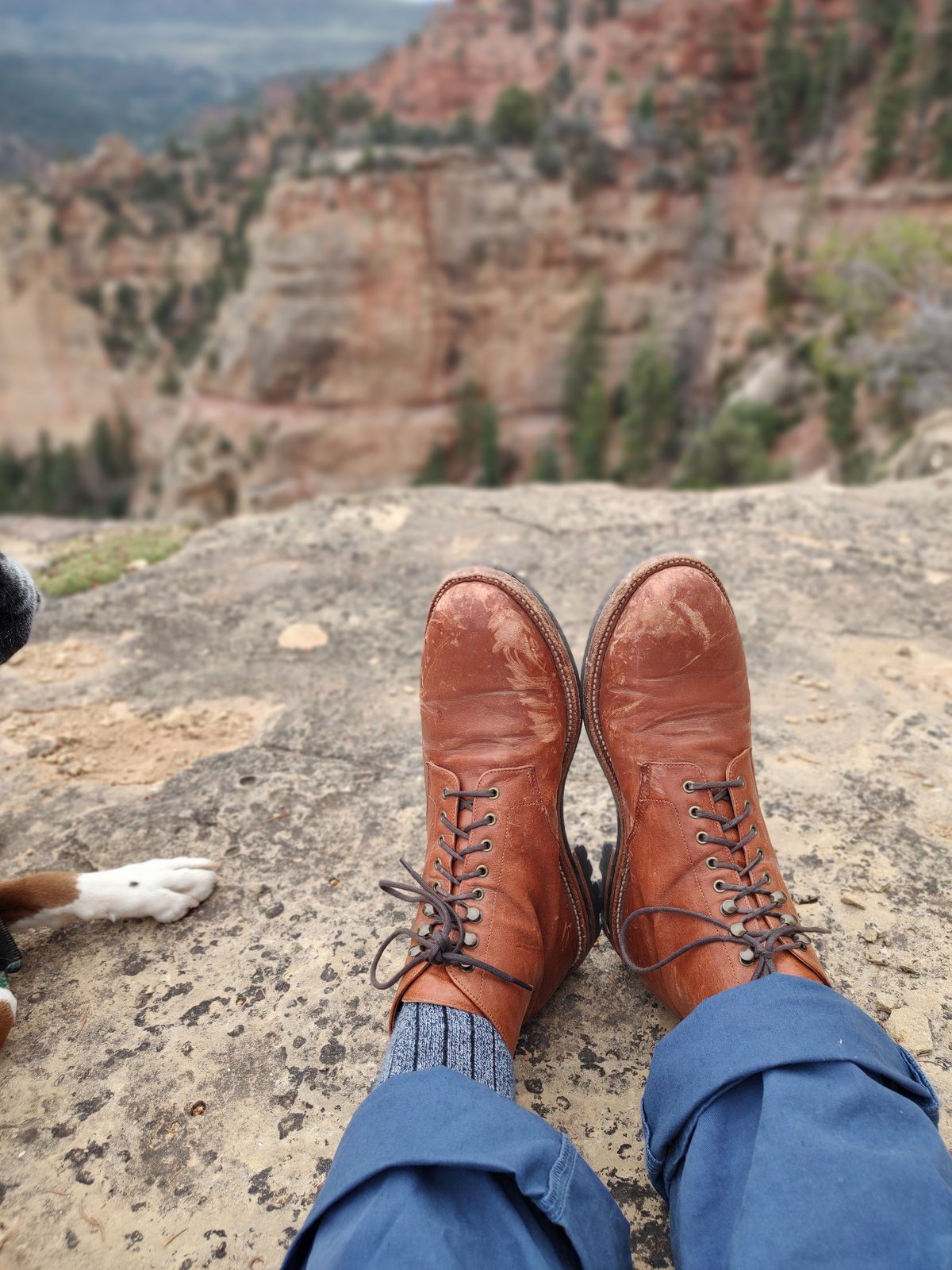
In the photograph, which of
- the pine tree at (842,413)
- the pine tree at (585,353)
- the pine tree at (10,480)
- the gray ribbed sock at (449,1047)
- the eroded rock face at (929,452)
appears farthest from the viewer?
the pine tree at (10,480)

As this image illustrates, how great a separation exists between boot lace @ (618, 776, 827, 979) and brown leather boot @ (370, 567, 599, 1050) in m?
0.14

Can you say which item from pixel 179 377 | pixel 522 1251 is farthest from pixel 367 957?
pixel 179 377

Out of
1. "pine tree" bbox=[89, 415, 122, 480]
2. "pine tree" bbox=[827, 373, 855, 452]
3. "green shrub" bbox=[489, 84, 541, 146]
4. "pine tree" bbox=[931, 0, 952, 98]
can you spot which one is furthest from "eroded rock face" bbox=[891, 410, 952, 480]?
"pine tree" bbox=[89, 415, 122, 480]

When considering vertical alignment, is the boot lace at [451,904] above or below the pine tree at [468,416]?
above

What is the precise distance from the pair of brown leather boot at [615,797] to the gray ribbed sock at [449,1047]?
0.02 metres

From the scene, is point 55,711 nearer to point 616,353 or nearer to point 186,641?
point 186,641

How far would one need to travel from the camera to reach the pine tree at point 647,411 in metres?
22.8

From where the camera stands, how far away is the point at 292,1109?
1190 mm

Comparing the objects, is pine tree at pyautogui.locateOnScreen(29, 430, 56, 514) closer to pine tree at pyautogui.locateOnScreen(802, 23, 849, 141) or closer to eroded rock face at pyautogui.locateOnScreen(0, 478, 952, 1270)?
pine tree at pyautogui.locateOnScreen(802, 23, 849, 141)

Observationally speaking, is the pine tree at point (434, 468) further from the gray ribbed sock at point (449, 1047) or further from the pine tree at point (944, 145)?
the gray ribbed sock at point (449, 1047)

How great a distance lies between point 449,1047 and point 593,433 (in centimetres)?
2443

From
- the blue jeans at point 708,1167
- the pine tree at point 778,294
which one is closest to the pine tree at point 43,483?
the pine tree at point 778,294

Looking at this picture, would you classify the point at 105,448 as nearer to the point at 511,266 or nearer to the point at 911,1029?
the point at 511,266

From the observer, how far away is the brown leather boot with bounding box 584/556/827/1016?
121 centimetres
